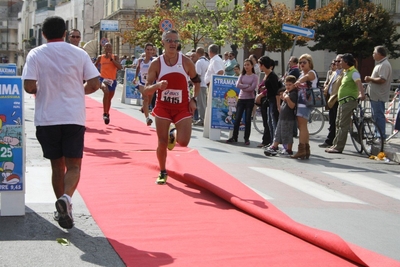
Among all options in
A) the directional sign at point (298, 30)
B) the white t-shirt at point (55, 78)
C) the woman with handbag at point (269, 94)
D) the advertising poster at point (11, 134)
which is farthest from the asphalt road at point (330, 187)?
the directional sign at point (298, 30)

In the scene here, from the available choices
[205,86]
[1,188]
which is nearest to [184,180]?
[1,188]

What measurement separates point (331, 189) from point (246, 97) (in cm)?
541

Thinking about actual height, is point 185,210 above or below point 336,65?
below

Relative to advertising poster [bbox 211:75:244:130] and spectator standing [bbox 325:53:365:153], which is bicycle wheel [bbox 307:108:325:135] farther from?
spectator standing [bbox 325:53:365:153]

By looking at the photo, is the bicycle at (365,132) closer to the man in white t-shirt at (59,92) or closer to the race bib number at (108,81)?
the race bib number at (108,81)

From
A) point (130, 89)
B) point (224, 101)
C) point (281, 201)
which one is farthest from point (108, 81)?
point (130, 89)

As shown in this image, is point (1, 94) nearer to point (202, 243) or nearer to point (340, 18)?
point (202, 243)

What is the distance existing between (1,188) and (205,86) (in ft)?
38.7

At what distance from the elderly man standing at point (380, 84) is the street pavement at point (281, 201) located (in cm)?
91

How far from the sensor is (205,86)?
1845cm

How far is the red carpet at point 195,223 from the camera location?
19.3 ft

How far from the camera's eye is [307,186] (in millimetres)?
9914

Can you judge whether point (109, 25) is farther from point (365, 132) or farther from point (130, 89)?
point (365, 132)

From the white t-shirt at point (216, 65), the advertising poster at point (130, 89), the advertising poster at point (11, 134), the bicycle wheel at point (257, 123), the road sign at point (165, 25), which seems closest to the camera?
the advertising poster at point (11, 134)
